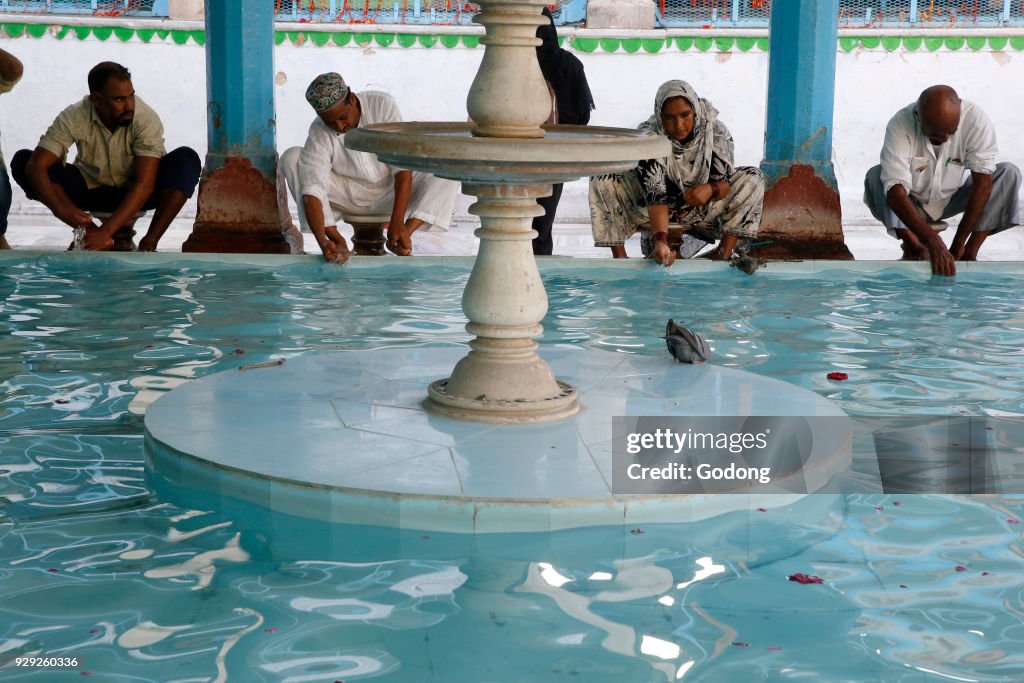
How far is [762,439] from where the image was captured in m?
3.92

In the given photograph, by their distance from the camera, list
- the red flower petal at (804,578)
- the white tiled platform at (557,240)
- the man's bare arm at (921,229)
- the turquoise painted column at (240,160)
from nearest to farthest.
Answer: the red flower petal at (804,578) → the man's bare arm at (921,229) → the turquoise painted column at (240,160) → the white tiled platform at (557,240)

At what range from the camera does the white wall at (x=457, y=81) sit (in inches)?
492

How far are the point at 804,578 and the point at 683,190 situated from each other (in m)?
4.58

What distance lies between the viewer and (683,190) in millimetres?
7383

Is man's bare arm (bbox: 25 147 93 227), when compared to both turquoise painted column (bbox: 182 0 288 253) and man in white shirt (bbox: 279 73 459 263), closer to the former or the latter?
turquoise painted column (bbox: 182 0 288 253)

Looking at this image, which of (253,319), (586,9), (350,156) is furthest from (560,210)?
(253,319)

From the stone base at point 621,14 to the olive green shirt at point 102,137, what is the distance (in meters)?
6.10

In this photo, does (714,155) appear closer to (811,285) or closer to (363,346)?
(811,285)

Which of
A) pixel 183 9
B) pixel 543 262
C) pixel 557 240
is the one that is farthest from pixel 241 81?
pixel 183 9

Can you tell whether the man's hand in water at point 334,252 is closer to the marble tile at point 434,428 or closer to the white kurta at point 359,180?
the white kurta at point 359,180

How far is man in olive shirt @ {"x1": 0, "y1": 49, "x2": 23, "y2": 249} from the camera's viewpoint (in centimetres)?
783

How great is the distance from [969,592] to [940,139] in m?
5.12

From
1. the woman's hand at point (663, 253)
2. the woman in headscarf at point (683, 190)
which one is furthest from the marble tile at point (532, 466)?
the woman in headscarf at point (683, 190)

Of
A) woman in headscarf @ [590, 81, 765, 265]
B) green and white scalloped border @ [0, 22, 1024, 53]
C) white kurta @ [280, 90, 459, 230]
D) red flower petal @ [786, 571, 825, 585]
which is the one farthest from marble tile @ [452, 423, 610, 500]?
green and white scalloped border @ [0, 22, 1024, 53]
